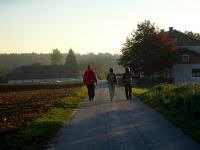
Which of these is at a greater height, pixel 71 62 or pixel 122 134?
pixel 71 62

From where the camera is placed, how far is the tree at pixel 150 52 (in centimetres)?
6775

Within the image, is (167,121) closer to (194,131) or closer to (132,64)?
(194,131)

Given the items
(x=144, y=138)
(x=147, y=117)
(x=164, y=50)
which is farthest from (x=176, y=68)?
(x=144, y=138)

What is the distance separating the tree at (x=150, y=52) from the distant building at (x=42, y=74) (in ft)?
272

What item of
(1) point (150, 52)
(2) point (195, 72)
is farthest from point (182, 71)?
(1) point (150, 52)

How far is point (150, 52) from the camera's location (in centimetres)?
6800

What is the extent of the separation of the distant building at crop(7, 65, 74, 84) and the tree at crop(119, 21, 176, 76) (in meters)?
82.9

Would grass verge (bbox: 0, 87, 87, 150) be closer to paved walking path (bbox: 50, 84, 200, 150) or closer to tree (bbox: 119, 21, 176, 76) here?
paved walking path (bbox: 50, 84, 200, 150)

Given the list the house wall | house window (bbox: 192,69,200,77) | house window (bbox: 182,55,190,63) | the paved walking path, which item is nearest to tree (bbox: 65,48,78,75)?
the house wall

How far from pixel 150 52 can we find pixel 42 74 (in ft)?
300

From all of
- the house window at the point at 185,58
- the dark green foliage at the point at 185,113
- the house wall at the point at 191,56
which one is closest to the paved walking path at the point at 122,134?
the dark green foliage at the point at 185,113

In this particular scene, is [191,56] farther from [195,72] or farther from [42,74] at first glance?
[42,74]

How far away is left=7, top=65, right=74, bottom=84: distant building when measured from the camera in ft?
502

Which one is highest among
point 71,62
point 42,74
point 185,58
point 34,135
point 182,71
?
point 71,62
